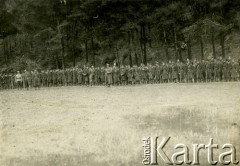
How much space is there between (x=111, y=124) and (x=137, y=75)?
11429mm

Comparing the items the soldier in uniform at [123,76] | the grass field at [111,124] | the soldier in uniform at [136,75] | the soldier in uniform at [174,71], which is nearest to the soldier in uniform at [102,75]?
the soldier in uniform at [123,76]

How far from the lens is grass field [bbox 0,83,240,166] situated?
1157cm

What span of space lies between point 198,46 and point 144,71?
12.8m

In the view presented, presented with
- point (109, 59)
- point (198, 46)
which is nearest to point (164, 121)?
point (198, 46)

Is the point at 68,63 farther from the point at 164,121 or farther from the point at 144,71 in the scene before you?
the point at 164,121

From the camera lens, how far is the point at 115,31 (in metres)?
37.8

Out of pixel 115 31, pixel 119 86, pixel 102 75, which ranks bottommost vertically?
pixel 119 86

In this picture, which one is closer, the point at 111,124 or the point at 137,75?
the point at 111,124

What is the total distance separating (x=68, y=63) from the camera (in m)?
43.7

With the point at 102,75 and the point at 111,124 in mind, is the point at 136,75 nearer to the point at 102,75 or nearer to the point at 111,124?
the point at 102,75

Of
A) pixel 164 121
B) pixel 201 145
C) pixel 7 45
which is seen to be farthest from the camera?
pixel 7 45

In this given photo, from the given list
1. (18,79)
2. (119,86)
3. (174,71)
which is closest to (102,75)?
(119,86)

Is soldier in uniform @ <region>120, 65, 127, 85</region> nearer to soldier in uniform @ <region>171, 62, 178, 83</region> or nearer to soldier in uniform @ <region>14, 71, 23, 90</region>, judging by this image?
soldier in uniform @ <region>171, 62, 178, 83</region>

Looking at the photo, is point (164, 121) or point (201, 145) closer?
point (201, 145)
